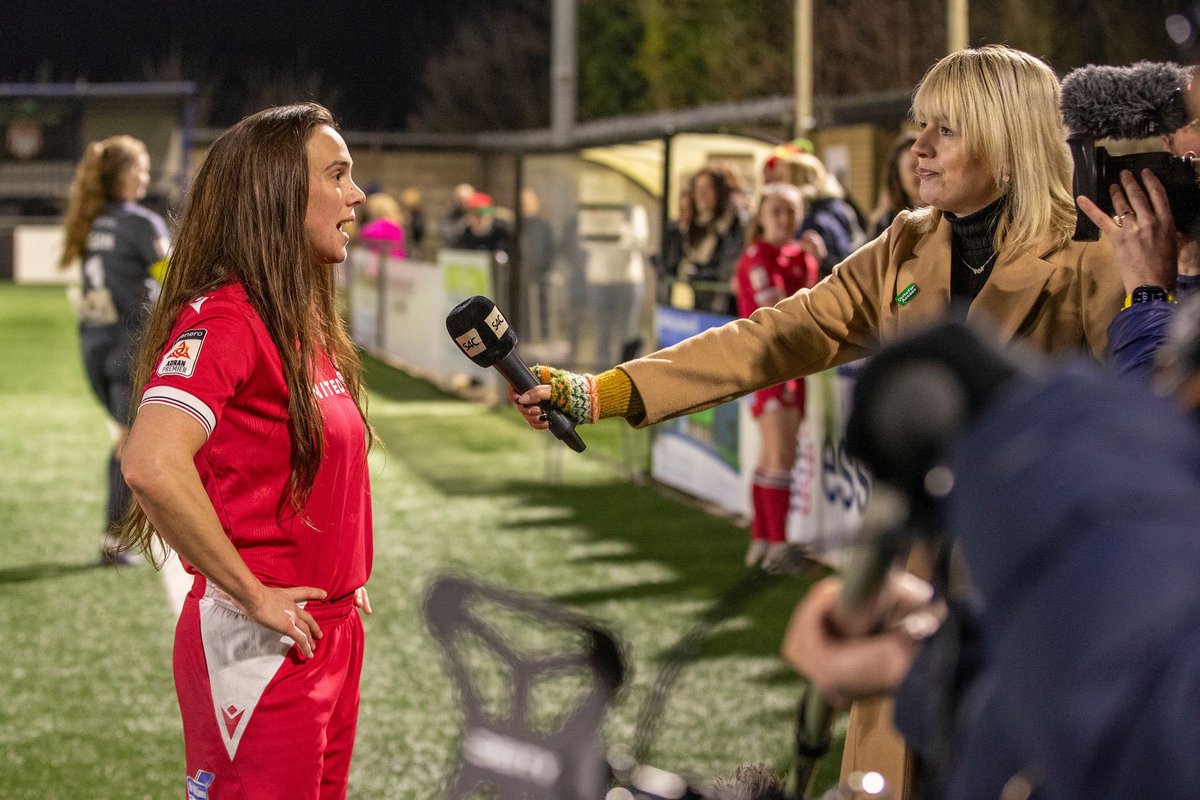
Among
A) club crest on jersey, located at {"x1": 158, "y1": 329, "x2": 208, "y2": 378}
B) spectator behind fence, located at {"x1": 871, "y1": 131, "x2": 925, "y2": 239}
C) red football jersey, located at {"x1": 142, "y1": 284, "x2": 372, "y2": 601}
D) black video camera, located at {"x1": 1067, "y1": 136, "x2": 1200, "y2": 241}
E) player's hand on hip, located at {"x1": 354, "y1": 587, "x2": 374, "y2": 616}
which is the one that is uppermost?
spectator behind fence, located at {"x1": 871, "y1": 131, "x2": 925, "y2": 239}

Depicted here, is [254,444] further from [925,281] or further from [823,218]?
[823,218]

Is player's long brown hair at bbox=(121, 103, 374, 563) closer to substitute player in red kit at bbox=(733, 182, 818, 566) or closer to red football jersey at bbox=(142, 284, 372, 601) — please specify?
red football jersey at bbox=(142, 284, 372, 601)

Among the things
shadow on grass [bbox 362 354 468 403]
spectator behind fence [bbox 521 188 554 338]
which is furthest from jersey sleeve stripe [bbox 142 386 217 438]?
shadow on grass [bbox 362 354 468 403]

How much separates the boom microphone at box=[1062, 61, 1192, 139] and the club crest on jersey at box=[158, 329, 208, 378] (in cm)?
155

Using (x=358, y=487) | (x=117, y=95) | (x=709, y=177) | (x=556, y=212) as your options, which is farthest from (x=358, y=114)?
(x=358, y=487)

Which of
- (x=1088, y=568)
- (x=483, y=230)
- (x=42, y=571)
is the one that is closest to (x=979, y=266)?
(x=1088, y=568)

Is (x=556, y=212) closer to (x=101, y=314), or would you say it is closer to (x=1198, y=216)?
(x=101, y=314)

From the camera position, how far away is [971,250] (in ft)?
8.65

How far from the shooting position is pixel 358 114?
244 feet

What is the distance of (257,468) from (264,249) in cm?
39

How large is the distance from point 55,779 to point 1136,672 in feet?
15.1

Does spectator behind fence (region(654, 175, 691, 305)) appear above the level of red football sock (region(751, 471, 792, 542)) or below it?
above

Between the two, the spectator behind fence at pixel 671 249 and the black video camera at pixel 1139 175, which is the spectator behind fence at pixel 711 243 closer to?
the spectator behind fence at pixel 671 249

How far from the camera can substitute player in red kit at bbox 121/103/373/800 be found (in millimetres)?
2406
